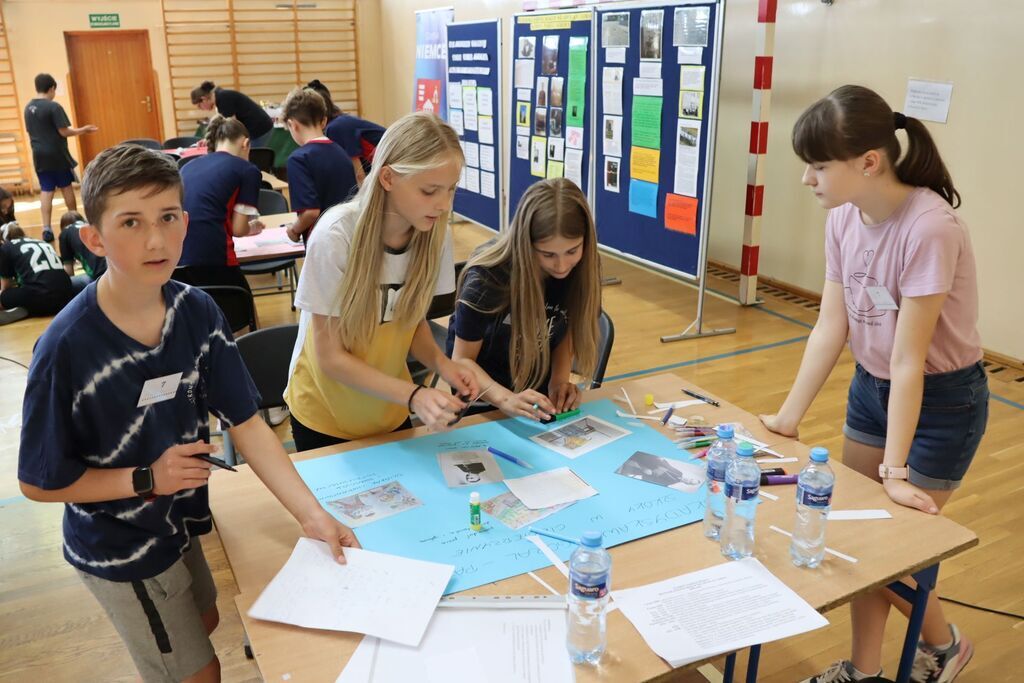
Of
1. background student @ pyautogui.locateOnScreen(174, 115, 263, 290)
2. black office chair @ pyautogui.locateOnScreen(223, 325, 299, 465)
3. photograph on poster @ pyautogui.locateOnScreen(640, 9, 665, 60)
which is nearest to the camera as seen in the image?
black office chair @ pyautogui.locateOnScreen(223, 325, 299, 465)

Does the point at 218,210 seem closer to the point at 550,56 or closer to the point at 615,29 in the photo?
the point at 615,29

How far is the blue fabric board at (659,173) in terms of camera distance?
14.7 ft

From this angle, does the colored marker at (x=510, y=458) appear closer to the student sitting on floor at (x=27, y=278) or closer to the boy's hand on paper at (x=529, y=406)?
the boy's hand on paper at (x=529, y=406)

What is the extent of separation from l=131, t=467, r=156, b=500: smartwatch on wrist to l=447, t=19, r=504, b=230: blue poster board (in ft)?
19.2

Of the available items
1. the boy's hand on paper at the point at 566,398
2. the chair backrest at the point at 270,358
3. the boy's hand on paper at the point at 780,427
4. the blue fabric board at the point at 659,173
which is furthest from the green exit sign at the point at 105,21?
the boy's hand on paper at the point at 780,427

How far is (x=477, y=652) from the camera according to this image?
1.17 metres

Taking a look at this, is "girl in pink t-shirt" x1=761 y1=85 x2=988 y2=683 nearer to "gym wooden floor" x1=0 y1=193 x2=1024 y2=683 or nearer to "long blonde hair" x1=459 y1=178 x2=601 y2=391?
"gym wooden floor" x1=0 y1=193 x2=1024 y2=683

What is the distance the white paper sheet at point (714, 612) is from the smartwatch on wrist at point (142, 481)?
784mm

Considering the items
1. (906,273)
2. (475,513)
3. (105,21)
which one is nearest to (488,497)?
(475,513)

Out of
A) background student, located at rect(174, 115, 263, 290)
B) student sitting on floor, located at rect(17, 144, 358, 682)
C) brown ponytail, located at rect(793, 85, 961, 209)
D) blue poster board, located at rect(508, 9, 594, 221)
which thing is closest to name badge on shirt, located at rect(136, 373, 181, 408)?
student sitting on floor, located at rect(17, 144, 358, 682)

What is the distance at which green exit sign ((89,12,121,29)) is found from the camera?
32.9ft

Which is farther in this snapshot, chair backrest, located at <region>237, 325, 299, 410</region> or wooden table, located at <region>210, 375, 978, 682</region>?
chair backrest, located at <region>237, 325, 299, 410</region>

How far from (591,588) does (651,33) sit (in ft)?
14.2

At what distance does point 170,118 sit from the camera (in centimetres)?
1073
